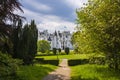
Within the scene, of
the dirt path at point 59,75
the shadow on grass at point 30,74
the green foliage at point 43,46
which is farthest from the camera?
the green foliage at point 43,46

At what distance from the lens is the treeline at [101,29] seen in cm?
2678

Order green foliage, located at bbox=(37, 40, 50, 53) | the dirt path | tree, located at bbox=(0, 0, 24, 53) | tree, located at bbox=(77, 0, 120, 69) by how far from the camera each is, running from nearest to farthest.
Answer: tree, located at bbox=(0, 0, 24, 53)
the dirt path
tree, located at bbox=(77, 0, 120, 69)
green foliage, located at bbox=(37, 40, 50, 53)

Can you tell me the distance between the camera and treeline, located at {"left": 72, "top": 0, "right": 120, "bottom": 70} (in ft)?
87.9

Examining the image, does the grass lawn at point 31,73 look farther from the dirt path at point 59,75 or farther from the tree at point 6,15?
the tree at point 6,15

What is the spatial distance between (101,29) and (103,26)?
526 mm

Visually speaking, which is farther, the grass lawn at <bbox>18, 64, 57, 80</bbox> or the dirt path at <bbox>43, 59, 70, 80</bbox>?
the dirt path at <bbox>43, 59, 70, 80</bbox>

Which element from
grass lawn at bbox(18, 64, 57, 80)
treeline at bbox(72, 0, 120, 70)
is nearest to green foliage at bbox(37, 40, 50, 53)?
treeline at bbox(72, 0, 120, 70)

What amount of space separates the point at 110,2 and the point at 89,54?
9.01m

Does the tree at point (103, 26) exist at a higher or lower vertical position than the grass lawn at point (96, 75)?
higher

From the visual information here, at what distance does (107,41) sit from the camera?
94.2ft

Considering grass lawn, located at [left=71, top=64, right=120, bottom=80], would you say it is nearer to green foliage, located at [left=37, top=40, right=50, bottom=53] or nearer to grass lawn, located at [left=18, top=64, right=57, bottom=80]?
grass lawn, located at [left=18, top=64, right=57, bottom=80]

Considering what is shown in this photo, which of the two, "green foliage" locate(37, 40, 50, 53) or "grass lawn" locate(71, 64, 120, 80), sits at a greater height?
"green foliage" locate(37, 40, 50, 53)

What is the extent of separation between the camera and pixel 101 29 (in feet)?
92.5

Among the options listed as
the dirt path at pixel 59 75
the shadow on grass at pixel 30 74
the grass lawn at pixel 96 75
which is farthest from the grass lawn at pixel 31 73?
the grass lawn at pixel 96 75
